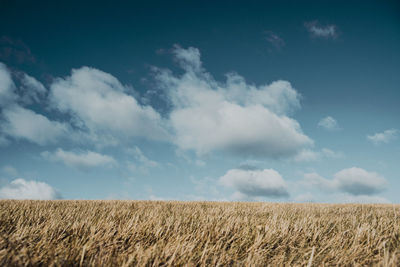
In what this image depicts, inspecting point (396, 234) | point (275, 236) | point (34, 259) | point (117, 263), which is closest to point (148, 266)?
point (117, 263)

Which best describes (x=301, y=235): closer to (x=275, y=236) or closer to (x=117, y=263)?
(x=275, y=236)

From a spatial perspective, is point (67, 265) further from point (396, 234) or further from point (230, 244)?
point (396, 234)

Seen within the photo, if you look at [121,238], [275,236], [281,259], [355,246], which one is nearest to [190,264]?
[281,259]

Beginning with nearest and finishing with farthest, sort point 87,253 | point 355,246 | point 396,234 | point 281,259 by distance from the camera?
point 87,253, point 281,259, point 355,246, point 396,234

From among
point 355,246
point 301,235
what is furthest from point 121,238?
point 355,246

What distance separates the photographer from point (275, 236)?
9.95 ft

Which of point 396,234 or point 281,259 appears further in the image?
point 396,234

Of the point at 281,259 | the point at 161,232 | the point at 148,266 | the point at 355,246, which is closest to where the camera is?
the point at 148,266

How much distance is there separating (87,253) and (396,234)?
13.0 ft

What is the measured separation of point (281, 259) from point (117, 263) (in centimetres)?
147

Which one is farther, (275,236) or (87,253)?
(275,236)

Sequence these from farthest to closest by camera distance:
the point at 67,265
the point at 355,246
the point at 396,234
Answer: the point at 396,234 < the point at 355,246 < the point at 67,265

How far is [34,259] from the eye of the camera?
1950 mm

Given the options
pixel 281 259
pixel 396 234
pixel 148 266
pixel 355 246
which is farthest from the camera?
pixel 396 234
